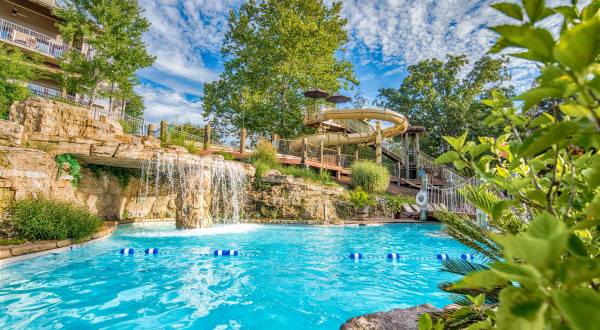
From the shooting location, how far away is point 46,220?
22.5 ft

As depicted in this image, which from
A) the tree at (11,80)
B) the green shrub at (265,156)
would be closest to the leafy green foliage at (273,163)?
the green shrub at (265,156)

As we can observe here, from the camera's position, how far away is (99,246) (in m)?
7.51

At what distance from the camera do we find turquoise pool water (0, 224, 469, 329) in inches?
145

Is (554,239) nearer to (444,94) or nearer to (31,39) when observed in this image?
(31,39)

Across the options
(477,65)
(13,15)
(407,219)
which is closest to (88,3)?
(13,15)

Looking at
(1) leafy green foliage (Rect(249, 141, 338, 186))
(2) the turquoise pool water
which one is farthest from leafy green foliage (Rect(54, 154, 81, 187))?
(1) leafy green foliage (Rect(249, 141, 338, 186))

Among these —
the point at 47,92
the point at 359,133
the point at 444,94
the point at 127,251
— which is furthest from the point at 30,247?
the point at 444,94

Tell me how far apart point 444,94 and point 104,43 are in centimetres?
3014

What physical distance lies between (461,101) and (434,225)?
20632 mm

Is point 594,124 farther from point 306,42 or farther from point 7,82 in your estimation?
point 306,42

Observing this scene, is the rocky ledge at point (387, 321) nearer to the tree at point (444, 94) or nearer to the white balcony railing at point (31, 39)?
the white balcony railing at point (31, 39)

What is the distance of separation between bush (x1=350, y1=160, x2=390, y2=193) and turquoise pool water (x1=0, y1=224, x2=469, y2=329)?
9.05 m

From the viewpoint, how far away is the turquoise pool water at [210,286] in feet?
12.1

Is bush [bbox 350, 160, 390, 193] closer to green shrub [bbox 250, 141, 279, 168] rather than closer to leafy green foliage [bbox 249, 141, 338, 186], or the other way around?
leafy green foliage [bbox 249, 141, 338, 186]
